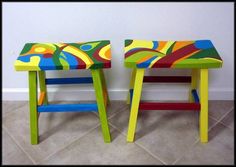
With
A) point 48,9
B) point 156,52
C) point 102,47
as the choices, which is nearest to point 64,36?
point 48,9

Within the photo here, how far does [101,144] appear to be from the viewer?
3.82 ft

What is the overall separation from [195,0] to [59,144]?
94 centimetres

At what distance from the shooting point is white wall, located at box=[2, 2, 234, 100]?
1191 mm

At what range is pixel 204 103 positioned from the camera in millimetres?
1077

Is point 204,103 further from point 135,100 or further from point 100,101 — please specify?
point 100,101

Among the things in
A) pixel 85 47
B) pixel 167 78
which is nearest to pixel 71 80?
pixel 85 47

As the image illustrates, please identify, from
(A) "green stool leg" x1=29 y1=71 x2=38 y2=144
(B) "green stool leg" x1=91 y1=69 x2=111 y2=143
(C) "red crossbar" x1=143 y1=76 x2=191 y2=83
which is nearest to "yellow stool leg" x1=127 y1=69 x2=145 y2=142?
(B) "green stool leg" x1=91 y1=69 x2=111 y2=143

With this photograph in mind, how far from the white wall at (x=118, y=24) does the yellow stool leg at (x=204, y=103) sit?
313 mm

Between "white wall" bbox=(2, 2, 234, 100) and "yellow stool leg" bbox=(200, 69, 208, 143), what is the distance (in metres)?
0.31

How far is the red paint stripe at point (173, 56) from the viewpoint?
98cm

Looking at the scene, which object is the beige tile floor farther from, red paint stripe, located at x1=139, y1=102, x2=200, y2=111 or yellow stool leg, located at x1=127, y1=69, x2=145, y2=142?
red paint stripe, located at x1=139, y1=102, x2=200, y2=111

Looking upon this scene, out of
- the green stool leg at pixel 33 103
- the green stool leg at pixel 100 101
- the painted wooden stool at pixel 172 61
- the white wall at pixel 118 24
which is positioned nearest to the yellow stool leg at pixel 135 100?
the painted wooden stool at pixel 172 61

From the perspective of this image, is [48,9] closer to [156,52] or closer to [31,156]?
[156,52]

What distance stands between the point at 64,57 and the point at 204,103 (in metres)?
0.63
